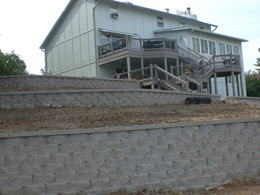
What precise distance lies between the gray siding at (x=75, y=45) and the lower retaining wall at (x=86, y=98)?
32.0 feet

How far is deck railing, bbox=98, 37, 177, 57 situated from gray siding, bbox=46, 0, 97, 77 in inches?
37.6

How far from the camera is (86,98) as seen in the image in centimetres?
1053

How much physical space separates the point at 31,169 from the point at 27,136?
0.57m

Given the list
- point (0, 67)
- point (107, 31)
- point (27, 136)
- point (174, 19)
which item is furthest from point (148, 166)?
point (0, 67)

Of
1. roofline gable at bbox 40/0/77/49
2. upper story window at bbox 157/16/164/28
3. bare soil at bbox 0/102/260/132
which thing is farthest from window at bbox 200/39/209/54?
bare soil at bbox 0/102/260/132

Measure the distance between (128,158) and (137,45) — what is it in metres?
→ 15.1

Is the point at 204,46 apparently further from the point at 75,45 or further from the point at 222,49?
the point at 75,45

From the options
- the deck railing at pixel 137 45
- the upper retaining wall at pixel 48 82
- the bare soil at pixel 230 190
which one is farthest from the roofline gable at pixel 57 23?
the bare soil at pixel 230 190

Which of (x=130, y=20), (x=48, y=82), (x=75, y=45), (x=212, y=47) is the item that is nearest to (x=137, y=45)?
(x=130, y=20)

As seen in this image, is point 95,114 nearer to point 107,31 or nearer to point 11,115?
point 11,115

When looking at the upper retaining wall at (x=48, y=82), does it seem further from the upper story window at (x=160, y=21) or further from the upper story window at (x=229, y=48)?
the upper story window at (x=229, y=48)

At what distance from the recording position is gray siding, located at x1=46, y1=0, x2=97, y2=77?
826 inches

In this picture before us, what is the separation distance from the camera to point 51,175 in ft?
17.8

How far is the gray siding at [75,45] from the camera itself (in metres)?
21.0
